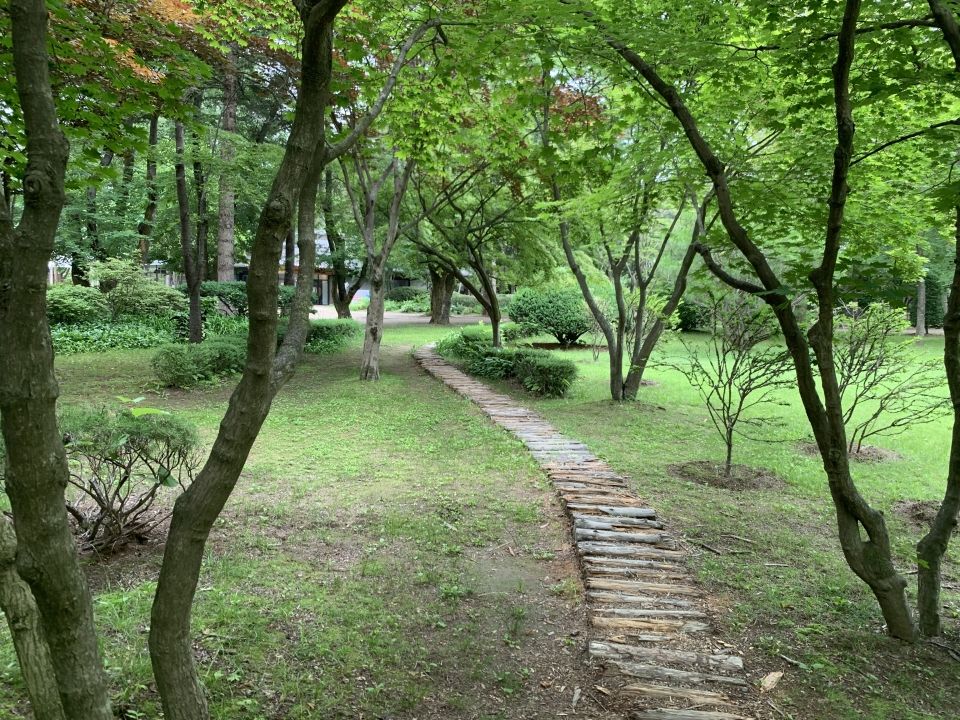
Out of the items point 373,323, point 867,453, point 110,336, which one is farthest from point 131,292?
point 867,453

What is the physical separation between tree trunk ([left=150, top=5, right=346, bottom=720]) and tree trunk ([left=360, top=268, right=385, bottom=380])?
29.6 ft

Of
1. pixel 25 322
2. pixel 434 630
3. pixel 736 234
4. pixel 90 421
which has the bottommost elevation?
pixel 434 630

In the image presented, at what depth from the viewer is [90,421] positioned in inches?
154

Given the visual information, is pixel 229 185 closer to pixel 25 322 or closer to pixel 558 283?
pixel 558 283

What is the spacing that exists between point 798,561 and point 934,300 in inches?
966

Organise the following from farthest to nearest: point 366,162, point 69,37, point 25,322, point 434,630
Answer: point 366,162 → point 434,630 → point 69,37 → point 25,322

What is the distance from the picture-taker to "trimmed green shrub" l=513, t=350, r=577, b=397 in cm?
1072

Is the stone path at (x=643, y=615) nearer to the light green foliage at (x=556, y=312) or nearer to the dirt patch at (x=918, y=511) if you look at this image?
the dirt patch at (x=918, y=511)

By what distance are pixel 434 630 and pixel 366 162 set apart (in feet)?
31.9

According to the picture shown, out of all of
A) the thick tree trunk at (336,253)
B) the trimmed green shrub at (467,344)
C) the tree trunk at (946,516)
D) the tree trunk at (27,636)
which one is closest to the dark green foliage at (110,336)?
the thick tree trunk at (336,253)

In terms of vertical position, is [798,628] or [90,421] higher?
[90,421]

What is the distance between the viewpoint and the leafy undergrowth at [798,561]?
9.59 feet

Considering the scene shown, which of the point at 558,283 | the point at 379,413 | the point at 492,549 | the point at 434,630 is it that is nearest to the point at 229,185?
the point at 379,413

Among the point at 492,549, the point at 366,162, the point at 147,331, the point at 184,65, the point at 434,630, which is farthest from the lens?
the point at 147,331
